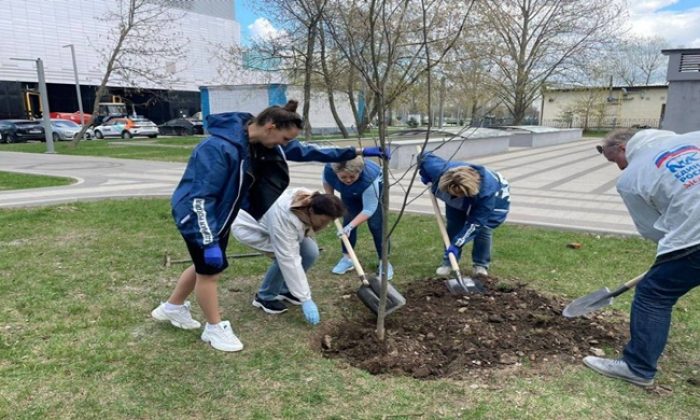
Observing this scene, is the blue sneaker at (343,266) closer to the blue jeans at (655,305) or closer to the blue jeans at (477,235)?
the blue jeans at (477,235)

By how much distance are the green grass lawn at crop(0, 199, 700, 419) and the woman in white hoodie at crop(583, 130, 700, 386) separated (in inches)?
7.5

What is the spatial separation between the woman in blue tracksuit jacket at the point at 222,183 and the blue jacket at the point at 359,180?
1.00 meters

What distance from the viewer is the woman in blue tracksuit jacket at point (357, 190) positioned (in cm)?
392

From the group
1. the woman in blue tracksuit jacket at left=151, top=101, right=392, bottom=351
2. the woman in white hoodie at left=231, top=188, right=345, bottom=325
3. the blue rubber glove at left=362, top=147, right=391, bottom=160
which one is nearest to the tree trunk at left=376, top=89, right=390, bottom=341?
the blue rubber glove at left=362, top=147, right=391, bottom=160

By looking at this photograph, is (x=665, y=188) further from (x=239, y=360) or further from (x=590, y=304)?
(x=239, y=360)

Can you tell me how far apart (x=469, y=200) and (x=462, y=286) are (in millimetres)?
709

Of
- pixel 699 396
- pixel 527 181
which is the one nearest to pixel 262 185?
pixel 699 396

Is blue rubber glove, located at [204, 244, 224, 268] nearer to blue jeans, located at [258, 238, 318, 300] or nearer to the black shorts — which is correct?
the black shorts

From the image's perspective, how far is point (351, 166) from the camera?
3850 mm

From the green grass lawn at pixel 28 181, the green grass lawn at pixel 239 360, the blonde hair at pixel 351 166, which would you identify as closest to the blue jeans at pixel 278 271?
the green grass lawn at pixel 239 360

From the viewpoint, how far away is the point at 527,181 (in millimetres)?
10461

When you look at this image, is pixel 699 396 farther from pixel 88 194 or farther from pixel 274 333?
pixel 88 194

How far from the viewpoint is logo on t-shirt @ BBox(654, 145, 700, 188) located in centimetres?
227

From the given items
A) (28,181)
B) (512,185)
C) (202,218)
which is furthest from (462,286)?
(28,181)
